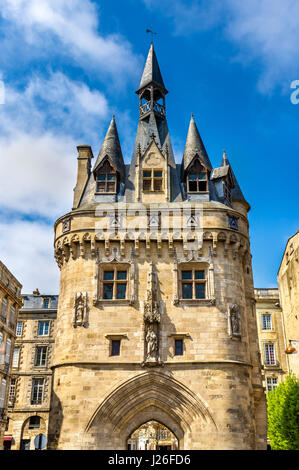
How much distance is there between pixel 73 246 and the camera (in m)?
22.2

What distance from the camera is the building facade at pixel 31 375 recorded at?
122 ft

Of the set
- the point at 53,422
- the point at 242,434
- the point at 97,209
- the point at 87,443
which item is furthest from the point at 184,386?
the point at 97,209

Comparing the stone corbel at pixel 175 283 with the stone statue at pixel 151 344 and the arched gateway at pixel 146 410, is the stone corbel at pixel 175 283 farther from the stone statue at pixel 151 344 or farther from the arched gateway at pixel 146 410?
the arched gateway at pixel 146 410

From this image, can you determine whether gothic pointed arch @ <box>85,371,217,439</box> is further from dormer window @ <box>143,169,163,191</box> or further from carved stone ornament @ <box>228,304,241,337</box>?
dormer window @ <box>143,169,163,191</box>

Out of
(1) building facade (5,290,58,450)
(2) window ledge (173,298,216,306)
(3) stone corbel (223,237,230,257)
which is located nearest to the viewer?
(2) window ledge (173,298,216,306)

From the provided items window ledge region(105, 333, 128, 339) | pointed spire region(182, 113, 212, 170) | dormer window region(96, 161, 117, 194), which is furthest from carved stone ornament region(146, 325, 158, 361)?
pointed spire region(182, 113, 212, 170)

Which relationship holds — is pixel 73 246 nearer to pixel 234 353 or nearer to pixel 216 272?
pixel 216 272

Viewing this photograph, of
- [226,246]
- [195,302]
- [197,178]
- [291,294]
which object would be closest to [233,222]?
[226,246]

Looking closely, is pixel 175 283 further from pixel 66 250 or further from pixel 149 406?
pixel 66 250

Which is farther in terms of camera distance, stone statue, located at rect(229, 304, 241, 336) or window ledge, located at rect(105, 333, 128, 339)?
stone statue, located at rect(229, 304, 241, 336)

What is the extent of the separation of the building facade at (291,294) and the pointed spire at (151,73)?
45.2 feet

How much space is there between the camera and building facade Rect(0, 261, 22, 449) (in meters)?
24.1

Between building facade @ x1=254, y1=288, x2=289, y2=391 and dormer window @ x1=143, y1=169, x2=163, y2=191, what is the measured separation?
19322 mm

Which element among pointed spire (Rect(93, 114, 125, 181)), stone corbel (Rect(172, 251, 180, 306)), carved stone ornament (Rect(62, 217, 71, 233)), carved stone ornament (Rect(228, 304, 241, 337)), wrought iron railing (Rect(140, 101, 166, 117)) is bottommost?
carved stone ornament (Rect(228, 304, 241, 337))
